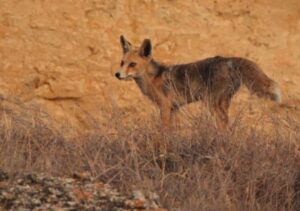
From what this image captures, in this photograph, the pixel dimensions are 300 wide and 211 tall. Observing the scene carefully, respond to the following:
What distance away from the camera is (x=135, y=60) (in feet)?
35.2

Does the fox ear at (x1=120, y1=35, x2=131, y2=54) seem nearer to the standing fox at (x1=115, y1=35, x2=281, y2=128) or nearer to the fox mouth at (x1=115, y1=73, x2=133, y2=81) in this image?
the standing fox at (x1=115, y1=35, x2=281, y2=128)

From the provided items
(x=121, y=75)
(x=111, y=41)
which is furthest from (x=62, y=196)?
(x=111, y=41)

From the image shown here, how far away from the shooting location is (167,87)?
10.1m

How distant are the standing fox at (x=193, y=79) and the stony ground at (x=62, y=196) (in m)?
3.82

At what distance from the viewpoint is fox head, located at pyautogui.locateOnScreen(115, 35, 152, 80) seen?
1070cm

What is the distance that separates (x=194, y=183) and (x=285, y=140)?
1088 mm

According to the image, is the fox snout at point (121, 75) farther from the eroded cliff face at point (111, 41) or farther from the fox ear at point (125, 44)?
the eroded cliff face at point (111, 41)

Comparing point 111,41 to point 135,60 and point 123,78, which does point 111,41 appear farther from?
point 123,78

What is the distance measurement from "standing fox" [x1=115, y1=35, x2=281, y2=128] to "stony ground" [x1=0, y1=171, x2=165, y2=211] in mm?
3823

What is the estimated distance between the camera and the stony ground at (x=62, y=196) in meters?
4.62

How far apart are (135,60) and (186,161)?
15.1 ft

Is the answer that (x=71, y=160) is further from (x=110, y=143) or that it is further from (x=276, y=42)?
(x=276, y=42)

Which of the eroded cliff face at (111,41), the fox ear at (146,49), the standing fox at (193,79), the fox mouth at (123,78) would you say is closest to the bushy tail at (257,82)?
the standing fox at (193,79)

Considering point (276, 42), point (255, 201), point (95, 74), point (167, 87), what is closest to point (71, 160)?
point (255, 201)
